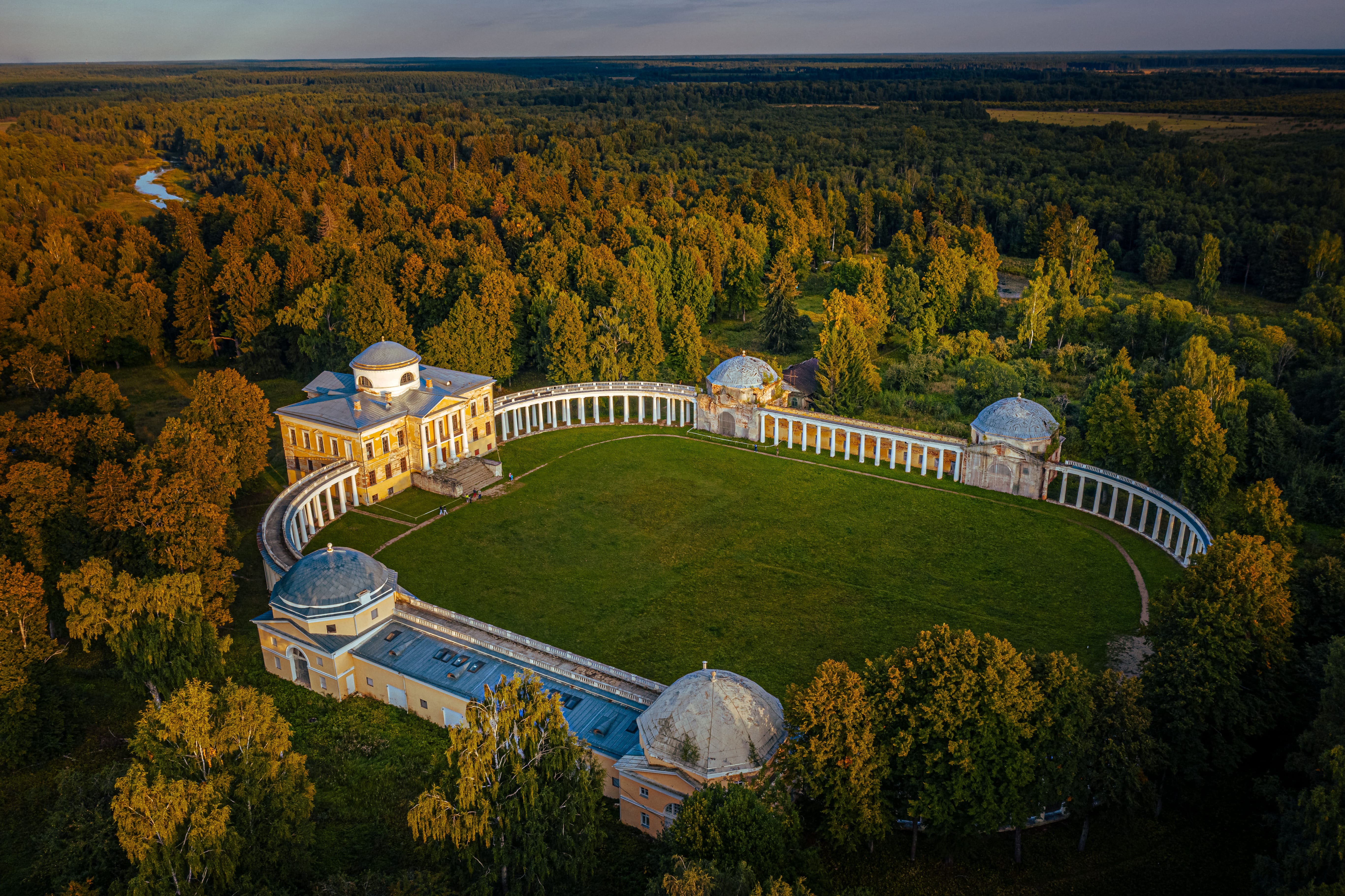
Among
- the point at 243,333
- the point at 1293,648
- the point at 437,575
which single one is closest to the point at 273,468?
the point at 437,575

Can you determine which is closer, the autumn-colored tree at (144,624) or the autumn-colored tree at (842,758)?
the autumn-colored tree at (842,758)

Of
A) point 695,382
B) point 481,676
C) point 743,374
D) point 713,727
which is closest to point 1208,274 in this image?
point 695,382

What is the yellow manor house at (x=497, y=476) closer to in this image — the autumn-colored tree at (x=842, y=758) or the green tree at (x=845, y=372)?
the autumn-colored tree at (x=842, y=758)

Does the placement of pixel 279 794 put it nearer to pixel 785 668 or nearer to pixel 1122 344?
pixel 785 668

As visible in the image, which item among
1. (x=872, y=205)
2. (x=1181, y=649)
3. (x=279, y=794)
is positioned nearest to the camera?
(x=279, y=794)

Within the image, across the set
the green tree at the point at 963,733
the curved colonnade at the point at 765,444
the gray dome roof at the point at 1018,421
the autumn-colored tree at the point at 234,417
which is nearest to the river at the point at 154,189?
the curved colonnade at the point at 765,444

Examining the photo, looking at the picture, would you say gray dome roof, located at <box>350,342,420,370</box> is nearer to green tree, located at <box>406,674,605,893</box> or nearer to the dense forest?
the dense forest

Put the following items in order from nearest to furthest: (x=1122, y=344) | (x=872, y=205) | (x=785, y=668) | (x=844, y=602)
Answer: (x=785, y=668) < (x=844, y=602) < (x=1122, y=344) < (x=872, y=205)
